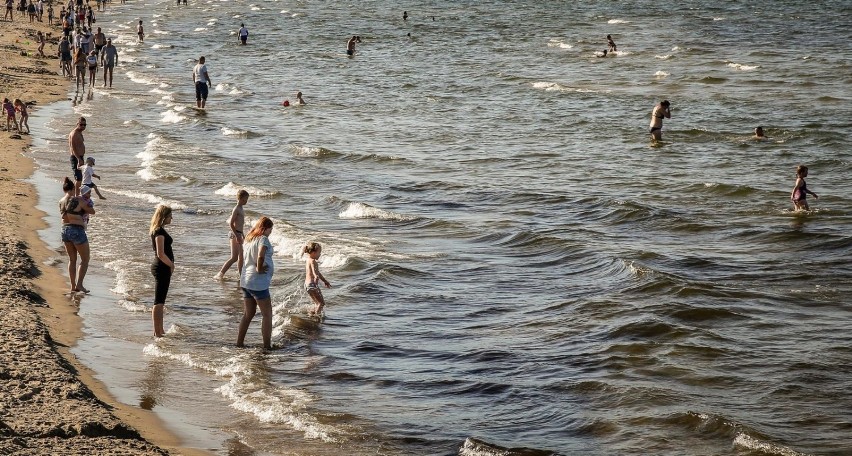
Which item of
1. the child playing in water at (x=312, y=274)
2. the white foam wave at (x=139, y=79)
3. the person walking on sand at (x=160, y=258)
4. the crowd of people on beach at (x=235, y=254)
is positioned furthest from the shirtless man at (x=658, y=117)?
the white foam wave at (x=139, y=79)

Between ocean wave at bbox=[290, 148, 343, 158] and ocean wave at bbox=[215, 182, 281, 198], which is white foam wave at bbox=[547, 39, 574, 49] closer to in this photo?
ocean wave at bbox=[290, 148, 343, 158]

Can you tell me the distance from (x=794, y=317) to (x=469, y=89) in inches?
957

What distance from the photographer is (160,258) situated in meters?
11.4

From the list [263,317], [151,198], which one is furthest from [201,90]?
[263,317]

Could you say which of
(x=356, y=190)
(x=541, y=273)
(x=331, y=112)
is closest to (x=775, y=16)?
(x=331, y=112)

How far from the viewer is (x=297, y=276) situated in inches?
589

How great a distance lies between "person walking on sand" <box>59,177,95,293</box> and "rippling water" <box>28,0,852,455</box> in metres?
0.62

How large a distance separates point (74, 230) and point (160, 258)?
216 cm

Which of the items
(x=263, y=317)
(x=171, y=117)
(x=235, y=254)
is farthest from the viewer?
(x=171, y=117)

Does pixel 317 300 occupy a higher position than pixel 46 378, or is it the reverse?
pixel 46 378

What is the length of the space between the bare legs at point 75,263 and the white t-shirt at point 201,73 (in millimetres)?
18388

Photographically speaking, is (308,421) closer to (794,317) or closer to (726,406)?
(726,406)

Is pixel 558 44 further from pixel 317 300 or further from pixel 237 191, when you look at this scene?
pixel 317 300

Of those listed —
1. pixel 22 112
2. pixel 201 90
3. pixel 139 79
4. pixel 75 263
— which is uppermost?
pixel 75 263
